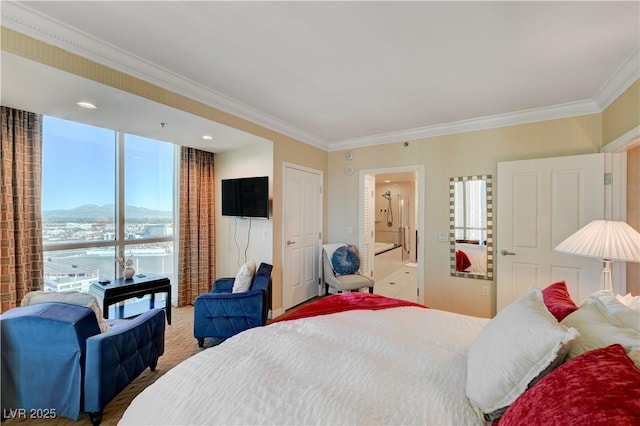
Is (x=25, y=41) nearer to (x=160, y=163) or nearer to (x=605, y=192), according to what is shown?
(x=160, y=163)

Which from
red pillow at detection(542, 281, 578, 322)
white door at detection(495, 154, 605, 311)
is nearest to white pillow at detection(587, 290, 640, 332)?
red pillow at detection(542, 281, 578, 322)

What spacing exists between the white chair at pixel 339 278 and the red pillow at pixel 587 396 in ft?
9.36

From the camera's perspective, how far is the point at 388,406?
3.21 ft

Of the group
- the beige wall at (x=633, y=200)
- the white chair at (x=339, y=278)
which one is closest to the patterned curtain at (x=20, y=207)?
the white chair at (x=339, y=278)

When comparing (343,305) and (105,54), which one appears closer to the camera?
(105,54)

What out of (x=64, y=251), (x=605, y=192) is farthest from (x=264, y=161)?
(x=605, y=192)

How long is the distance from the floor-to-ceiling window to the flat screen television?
86cm

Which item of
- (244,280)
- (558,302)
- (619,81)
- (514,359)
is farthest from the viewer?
(244,280)

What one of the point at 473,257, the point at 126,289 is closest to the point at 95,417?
the point at 126,289

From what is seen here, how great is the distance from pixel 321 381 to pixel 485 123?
3.50m

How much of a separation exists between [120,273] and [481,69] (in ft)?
14.7

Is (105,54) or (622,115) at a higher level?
(105,54)

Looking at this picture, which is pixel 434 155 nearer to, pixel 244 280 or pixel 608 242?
pixel 608 242

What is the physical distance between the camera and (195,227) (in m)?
3.99
